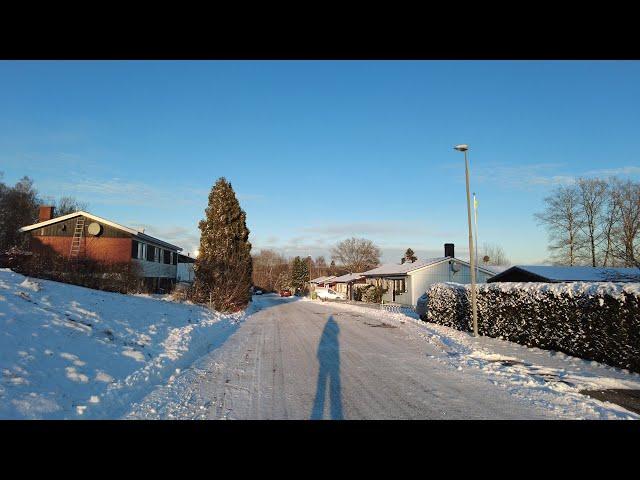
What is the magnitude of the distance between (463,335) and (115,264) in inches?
700

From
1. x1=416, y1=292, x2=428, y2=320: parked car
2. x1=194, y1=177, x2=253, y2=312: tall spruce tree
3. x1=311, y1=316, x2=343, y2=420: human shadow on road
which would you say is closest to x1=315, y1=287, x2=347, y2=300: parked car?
x1=194, y1=177, x2=253, y2=312: tall spruce tree

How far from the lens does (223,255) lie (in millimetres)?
26781

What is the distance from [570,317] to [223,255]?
20145 mm

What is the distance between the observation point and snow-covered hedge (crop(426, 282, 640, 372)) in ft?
32.4

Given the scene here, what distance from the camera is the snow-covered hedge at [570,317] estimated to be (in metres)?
9.89

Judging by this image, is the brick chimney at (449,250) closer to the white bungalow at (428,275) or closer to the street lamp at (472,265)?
the white bungalow at (428,275)

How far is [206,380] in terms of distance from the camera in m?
8.19

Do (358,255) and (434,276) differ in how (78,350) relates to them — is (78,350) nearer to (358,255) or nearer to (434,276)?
(434,276)

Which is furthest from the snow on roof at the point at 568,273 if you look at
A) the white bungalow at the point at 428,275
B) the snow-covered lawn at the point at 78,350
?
the snow-covered lawn at the point at 78,350

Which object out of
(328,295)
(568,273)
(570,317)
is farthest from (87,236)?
(568,273)

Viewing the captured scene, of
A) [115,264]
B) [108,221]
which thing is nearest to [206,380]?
[115,264]

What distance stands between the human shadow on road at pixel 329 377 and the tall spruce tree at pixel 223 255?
A: 1159cm
